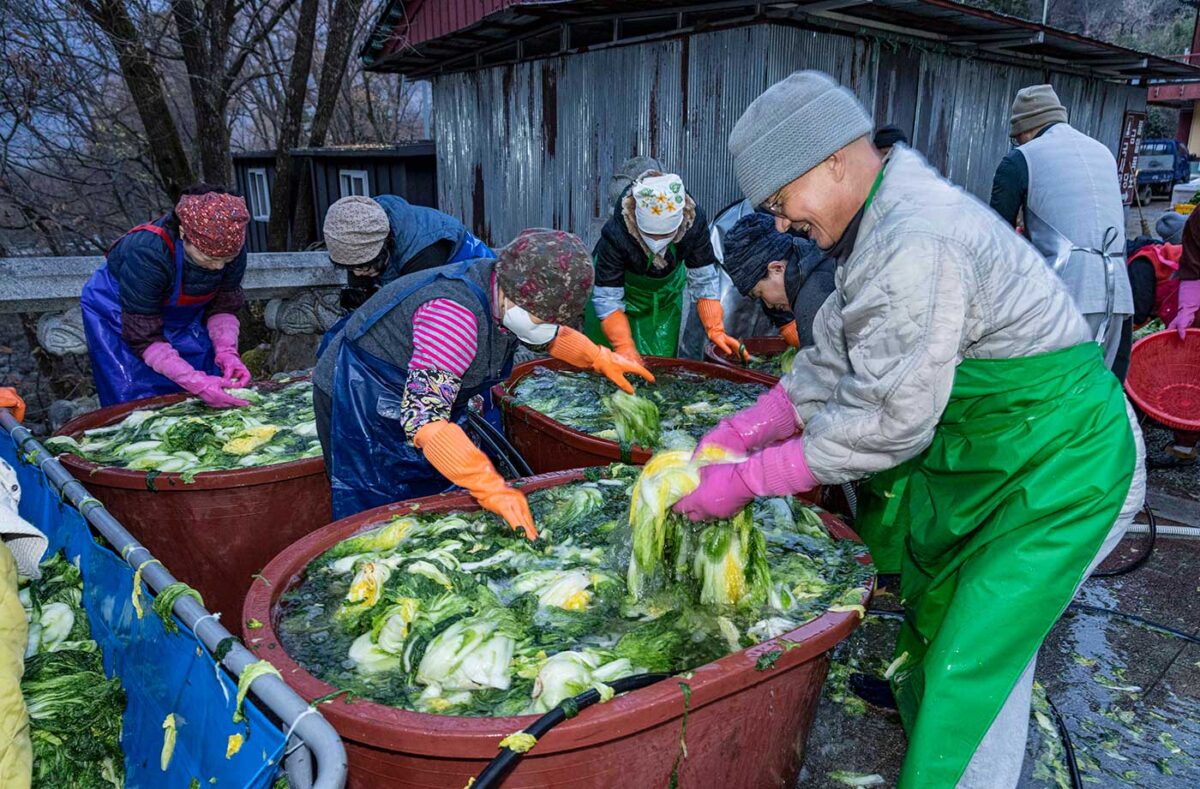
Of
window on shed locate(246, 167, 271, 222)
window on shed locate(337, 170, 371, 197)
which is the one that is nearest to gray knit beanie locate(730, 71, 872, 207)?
window on shed locate(337, 170, 371, 197)

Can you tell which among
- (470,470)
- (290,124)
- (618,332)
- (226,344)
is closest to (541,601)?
(470,470)

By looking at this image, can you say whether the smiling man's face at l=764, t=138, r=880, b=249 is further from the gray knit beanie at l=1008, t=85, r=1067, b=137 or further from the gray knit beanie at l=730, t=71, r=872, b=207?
the gray knit beanie at l=1008, t=85, r=1067, b=137

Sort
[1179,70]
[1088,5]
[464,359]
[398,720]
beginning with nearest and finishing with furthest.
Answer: [398,720] → [464,359] → [1179,70] → [1088,5]

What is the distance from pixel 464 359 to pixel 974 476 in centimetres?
176

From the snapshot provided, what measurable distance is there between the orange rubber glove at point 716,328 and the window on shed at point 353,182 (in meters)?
10.5

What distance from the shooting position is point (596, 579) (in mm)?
2521

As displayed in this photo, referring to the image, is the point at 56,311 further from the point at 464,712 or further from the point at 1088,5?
the point at 1088,5

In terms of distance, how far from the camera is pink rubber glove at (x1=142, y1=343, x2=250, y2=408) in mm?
4223

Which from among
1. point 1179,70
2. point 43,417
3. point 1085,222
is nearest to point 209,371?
point 1085,222

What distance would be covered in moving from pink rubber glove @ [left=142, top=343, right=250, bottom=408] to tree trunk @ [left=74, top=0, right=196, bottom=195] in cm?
629

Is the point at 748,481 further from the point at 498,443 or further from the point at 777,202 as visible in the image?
the point at 498,443

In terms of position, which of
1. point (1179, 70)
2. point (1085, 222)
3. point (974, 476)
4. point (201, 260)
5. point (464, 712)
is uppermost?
point (1179, 70)

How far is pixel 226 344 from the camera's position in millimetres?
4781

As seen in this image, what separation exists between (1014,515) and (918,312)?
724 mm
